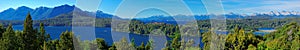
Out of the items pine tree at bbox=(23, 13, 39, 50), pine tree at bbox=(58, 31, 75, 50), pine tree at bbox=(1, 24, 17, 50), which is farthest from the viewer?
pine tree at bbox=(23, 13, 39, 50)

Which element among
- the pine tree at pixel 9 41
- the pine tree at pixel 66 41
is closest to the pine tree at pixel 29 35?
the pine tree at pixel 9 41

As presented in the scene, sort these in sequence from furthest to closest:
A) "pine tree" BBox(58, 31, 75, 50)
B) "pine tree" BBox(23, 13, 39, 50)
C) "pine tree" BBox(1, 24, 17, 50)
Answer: "pine tree" BBox(23, 13, 39, 50) < "pine tree" BBox(1, 24, 17, 50) < "pine tree" BBox(58, 31, 75, 50)

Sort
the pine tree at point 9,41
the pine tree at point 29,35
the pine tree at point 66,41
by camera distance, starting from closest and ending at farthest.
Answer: the pine tree at point 66,41, the pine tree at point 9,41, the pine tree at point 29,35

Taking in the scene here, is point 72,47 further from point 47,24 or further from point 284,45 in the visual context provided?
point 47,24

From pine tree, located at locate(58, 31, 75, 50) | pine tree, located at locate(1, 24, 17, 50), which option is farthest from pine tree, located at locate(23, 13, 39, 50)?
pine tree, located at locate(58, 31, 75, 50)

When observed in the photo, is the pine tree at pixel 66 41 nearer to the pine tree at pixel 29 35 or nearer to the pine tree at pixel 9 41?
the pine tree at pixel 29 35

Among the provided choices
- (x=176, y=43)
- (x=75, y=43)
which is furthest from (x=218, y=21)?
(x=176, y=43)

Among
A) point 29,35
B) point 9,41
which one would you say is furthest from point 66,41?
point 9,41

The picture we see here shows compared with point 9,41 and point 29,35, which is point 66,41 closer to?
point 29,35

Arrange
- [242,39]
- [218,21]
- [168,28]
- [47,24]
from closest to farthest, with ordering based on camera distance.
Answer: [218,21] → [242,39] → [168,28] → [47,24]

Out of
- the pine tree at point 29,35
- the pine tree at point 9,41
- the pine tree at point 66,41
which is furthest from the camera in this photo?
the pine tree at point 29,35

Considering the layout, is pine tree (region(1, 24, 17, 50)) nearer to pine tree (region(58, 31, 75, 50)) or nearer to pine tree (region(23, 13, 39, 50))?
pine tree (region(23, 13, 39, 50))
